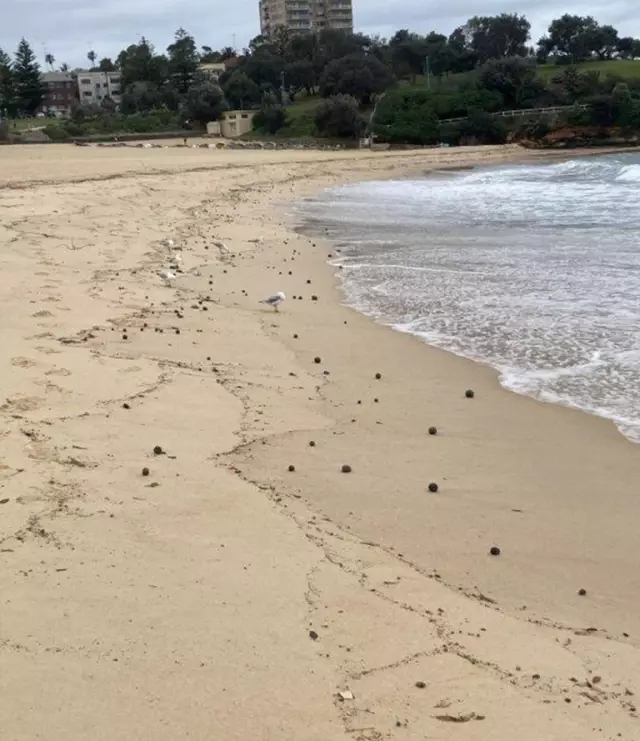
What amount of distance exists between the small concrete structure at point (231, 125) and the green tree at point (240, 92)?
34.7 feet

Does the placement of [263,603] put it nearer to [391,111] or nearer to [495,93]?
[391,111]

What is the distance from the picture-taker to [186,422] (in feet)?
18.0

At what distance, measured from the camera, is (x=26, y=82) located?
97438 millimetres

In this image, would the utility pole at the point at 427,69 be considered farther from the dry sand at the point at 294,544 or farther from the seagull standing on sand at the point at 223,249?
the dry sand at the point at 294,544

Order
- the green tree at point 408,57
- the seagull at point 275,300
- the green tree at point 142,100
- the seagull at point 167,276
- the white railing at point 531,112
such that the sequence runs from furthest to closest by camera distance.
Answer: the green tree at point 408,57, the green tree at point 142,100, the white railing at point 531,112, the seagull at point 167,276, the seagull at point 275,300

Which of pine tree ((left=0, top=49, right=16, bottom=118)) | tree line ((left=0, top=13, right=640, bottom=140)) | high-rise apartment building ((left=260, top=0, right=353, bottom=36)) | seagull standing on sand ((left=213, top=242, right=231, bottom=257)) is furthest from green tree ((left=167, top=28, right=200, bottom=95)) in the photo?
seagull standing on sand ((left=213, top=242, right=231, bottom=257))

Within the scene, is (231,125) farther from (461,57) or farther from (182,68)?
(461,57)

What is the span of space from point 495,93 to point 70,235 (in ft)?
240

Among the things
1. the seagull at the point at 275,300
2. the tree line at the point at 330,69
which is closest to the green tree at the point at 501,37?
the tree line at the point at 330,69

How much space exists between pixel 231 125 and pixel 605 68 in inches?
1905

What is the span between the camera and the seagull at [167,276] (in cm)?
1061

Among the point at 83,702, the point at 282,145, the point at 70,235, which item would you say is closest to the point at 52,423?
the point at 83,702

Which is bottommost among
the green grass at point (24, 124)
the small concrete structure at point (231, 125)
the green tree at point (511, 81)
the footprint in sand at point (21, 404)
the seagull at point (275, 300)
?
the seagull at point (275, 300)

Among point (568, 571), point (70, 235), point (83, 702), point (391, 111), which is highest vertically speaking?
point (391, 111)
